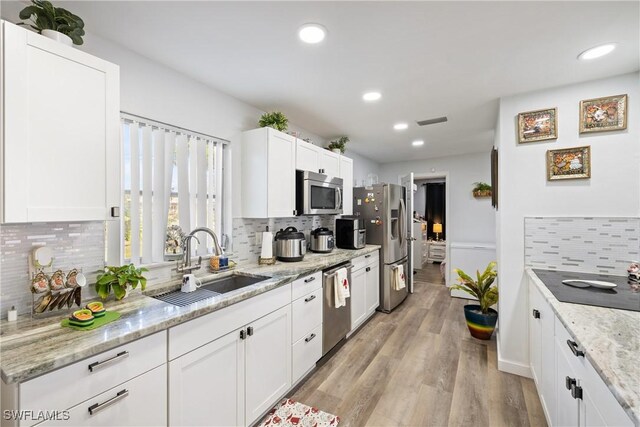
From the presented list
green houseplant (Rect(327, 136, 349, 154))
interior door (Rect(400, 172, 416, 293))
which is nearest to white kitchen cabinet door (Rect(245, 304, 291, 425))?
green houseplant (Rect(327, 136, 349, 154))

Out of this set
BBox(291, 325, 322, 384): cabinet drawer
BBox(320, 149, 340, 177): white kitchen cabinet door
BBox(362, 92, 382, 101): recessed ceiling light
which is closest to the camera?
BBox(291, 325, 322, 384): cabinet drawer

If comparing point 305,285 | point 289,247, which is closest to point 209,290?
point 305,285

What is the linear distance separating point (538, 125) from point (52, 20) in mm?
3268

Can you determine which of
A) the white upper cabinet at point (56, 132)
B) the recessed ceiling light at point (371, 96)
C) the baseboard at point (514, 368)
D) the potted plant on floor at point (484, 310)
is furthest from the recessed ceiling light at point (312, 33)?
the baseboard at point (514, 368)

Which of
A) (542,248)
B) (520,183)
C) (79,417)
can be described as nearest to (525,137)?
(520,183)

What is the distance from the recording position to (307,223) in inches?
140

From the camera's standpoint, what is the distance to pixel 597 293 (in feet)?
5.29

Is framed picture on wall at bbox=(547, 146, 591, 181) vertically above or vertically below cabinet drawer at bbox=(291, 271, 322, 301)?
above

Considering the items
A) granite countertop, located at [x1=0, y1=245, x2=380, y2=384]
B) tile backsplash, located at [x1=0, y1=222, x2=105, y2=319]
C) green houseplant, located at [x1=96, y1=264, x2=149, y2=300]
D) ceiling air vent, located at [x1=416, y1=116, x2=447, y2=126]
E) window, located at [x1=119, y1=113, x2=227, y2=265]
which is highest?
ceiling air vent, located at [x1=416, y1=116, x2=447, y2=126]

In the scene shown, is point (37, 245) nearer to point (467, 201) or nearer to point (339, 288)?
point (339, 288)

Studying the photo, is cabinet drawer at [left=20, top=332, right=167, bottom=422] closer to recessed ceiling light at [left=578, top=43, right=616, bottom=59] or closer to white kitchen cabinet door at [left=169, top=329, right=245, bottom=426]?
white kitchen cabinet door at [left=169, top=329, right=245, bottom=426]

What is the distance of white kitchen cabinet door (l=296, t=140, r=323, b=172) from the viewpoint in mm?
2812

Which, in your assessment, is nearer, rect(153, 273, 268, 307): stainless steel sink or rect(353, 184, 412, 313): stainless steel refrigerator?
rect(153, 273, 268, 307): stainless steel sink

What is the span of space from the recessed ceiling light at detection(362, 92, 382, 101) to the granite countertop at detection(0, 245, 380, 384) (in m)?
1.87
